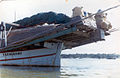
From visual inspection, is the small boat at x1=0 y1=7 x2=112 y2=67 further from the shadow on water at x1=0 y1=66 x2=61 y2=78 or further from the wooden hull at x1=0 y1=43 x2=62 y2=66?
the shadow on water at x1=0 y1=66 x2=61 y2=78

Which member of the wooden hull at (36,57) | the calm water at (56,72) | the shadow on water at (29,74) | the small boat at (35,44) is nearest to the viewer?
the shadow on water at (29,74)

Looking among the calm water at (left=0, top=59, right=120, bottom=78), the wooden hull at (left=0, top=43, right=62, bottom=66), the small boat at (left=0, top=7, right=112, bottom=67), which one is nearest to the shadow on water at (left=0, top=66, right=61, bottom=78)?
the calm water at (left=0, top=59, right=120, bottom=78)

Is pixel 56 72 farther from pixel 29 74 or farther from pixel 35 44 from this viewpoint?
pixel 35 44

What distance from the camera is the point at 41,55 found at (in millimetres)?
18031

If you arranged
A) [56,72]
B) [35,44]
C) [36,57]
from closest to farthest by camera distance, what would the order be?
[56,72] < [35,44] < [36,57]

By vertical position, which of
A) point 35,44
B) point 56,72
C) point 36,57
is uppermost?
point 35,44

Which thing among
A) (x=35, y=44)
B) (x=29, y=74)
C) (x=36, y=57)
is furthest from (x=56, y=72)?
(x=36, y=57)

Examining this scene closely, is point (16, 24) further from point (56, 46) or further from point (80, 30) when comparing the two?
point (80, 30)

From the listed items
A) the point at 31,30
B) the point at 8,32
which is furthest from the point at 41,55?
the point at 8,32

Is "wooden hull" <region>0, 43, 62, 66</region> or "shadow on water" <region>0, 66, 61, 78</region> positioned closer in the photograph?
"shadow on water" <region>0, 66, 61, 78</region>

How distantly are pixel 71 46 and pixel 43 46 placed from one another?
5.01 m

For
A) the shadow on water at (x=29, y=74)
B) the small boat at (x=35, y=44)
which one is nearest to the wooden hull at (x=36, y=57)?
the small boat at (x=35, y=44)

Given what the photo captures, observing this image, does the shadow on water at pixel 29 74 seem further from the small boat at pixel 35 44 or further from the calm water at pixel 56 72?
the small boat at pixel 35 44

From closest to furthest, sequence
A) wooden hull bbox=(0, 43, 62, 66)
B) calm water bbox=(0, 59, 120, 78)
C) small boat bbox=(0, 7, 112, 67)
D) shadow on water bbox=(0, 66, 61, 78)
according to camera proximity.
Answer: shadow on water bbox=(0, 66, 61, 78) → calm water bbox=(0, 59, 120, 78) → small boat bbox=(0, 7, 112, 67) → wooden hull bbox=(0, 43, 62, 66)
